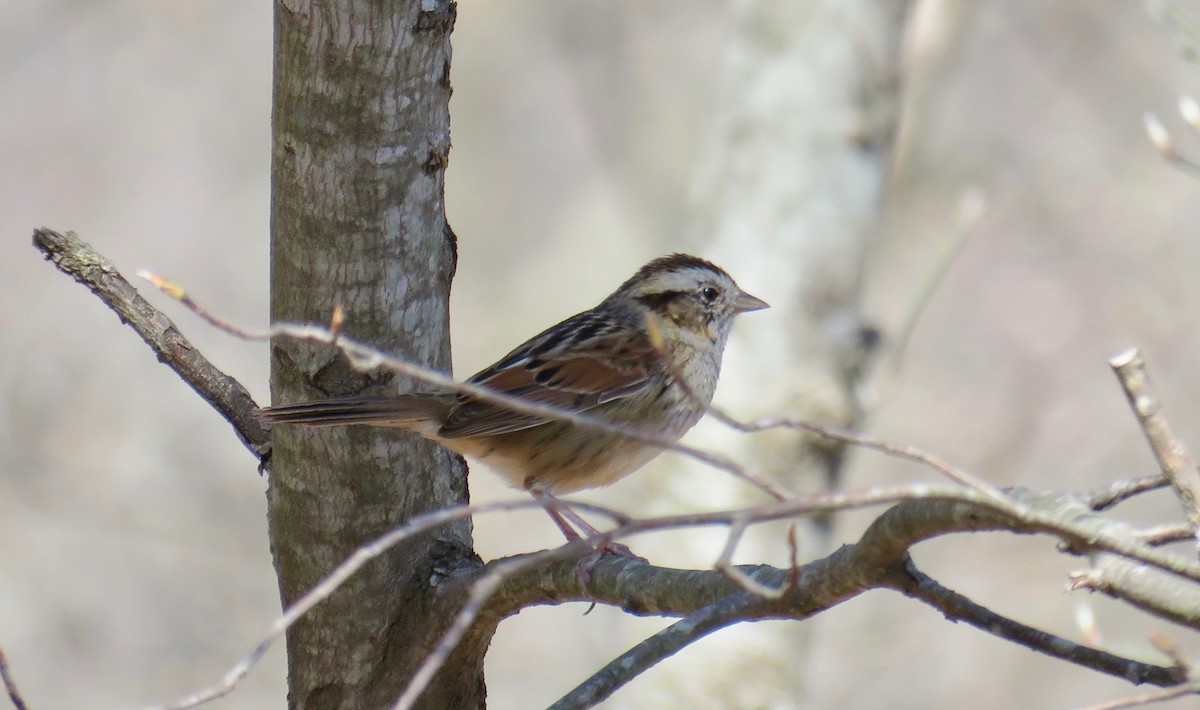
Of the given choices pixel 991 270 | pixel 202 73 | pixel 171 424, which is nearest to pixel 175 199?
pixel 202 73

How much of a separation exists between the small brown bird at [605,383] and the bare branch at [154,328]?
537mm

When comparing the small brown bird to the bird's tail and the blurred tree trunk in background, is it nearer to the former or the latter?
the bird's tail

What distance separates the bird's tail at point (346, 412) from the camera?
3.03 m

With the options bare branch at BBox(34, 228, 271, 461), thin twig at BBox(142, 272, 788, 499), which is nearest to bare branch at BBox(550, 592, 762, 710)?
thin twig at BBox(142, 272, 788, 499)

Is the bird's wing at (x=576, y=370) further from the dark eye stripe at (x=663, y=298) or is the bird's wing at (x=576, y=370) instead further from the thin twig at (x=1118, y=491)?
the thin twig at (x=1118, y=491)

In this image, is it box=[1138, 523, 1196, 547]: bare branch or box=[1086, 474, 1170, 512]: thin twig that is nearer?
box=[1138, 523, 1196, 547]: bare branch

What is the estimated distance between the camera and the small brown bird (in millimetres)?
4164

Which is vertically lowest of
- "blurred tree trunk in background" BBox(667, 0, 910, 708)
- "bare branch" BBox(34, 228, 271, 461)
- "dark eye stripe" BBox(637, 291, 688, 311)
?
"bare branch" BBox(34, 228, 271, 461)

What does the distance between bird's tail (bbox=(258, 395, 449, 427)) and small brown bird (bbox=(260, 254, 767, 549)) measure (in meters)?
0.45

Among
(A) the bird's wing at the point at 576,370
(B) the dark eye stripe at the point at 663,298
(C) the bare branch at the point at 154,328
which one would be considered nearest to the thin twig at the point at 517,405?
(C) the bare branch at the point at 154,328

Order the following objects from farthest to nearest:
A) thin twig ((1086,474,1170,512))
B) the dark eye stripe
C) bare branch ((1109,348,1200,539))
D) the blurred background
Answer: the blurred background < the dark eye stripe < thin twig ((1086,474,1170,512)) < bare branch ((1109,348,1200,539))

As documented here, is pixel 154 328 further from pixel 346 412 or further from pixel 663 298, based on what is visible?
pixel 663 298

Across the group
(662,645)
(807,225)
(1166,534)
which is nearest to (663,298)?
(807,225)

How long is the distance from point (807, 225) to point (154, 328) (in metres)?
3.19
